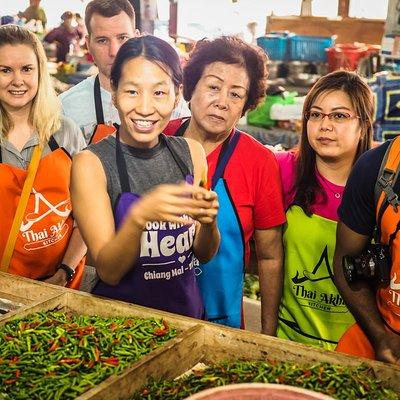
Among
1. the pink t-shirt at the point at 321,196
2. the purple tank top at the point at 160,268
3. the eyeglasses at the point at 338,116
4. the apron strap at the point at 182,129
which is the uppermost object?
the eyeglasses at the point at 338,116

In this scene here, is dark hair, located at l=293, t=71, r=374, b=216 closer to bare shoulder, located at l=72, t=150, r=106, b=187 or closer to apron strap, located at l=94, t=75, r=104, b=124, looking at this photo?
bare shoulder, located at l=72, t=150, r=106, b=187

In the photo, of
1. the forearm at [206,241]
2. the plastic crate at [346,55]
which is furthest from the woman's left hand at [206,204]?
the plastic crate at [346,55]

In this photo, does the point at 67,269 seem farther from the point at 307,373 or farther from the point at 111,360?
the point at 307,373

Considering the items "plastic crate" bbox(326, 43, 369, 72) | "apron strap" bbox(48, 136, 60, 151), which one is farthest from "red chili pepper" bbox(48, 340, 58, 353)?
"plastic crate" bbox(326, 43, 369, 72)

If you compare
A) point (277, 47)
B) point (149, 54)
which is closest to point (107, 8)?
point (149, 54)

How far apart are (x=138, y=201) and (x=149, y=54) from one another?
539 millimetres

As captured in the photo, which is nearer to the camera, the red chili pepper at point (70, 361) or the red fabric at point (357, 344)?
the red chili pepper at point (70, 361)

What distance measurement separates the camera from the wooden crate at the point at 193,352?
1.66 m

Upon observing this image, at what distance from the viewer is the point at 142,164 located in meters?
2.11

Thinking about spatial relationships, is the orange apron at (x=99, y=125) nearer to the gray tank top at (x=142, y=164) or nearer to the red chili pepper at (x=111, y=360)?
the gray tank top at (x=142, y=164)

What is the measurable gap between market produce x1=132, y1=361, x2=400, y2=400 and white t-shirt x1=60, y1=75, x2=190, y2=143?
5.16 feet

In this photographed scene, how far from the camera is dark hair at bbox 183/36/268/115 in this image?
7.79ft

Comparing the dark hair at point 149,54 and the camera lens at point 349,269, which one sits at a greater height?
the dark hair at point 149,54

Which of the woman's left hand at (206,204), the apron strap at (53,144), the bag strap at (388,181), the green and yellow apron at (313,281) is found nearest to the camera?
the woman's left hand at (206,204)
